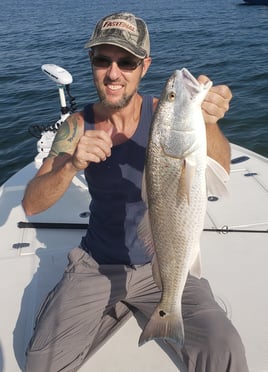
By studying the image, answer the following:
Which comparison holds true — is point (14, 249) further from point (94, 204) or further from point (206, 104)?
point (206, 104)

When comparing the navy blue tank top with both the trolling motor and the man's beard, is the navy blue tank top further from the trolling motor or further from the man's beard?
the trolling motor

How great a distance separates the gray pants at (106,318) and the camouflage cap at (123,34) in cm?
148

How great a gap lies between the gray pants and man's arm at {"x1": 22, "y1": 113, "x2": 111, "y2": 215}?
547 millimetres

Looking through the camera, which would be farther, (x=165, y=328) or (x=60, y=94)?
(x=60, y=94)

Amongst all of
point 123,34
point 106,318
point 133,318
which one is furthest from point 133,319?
point 123,34

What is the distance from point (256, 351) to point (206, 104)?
1.60 meters

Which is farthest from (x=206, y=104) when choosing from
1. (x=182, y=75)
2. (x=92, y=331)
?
(x=92, y=331)

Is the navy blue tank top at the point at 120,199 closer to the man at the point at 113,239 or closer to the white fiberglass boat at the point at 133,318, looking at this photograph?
the man at the point at 113,239

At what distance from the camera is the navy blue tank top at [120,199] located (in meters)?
2.94

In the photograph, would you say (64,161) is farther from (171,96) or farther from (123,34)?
(171,96)

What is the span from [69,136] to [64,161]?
0.23 meters

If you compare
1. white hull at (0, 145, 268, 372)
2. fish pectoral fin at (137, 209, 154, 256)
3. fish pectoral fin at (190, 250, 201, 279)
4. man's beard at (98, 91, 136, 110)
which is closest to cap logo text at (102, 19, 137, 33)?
man's beard at (98, 91, 136, 110)

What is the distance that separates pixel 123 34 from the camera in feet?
8.99

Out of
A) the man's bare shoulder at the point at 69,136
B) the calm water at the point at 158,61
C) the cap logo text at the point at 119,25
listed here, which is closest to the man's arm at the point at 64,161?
A: the man's bare shoulder at the point at 69,136
